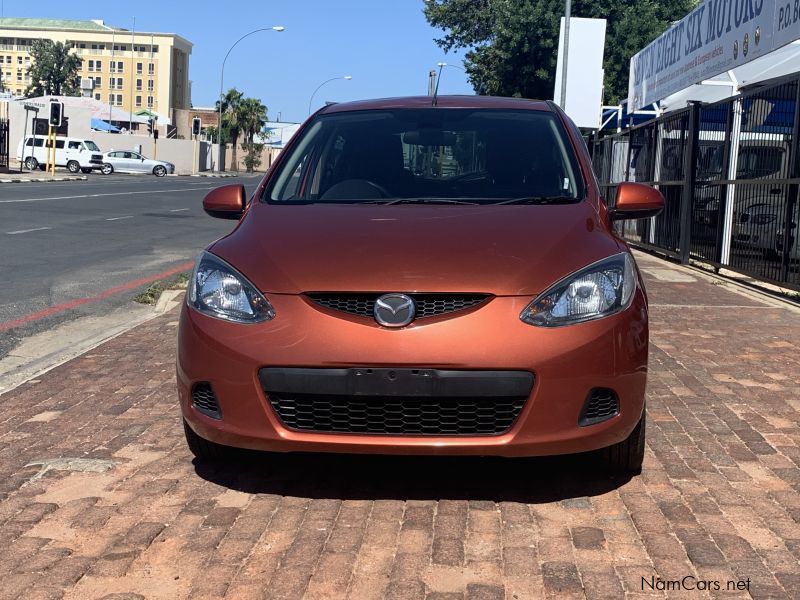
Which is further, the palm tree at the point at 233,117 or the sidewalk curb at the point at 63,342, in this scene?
the palm tree at the point at 233,117

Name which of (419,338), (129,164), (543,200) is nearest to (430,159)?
(543,200)

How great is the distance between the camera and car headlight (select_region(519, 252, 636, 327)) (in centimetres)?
351

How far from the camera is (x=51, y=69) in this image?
12912 centimetres

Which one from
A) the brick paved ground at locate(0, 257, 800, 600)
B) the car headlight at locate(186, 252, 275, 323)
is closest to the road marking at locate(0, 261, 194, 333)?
the brick paved ground at locate(0, 257, 800, 600)

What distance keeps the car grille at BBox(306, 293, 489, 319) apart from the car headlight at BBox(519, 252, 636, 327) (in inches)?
7.9

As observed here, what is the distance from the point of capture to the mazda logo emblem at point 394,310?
3.47 metres

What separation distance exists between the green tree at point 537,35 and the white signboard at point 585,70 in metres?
14.7

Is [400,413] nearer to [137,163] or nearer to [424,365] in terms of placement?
[424,365]

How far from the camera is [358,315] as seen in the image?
351 centimetres

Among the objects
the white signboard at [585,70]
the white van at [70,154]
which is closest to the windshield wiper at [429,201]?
the white signboard at [585,70]

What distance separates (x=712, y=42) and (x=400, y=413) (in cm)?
1325

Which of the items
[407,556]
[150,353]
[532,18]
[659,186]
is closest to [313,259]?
[407,556]

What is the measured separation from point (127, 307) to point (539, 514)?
20.1 ft

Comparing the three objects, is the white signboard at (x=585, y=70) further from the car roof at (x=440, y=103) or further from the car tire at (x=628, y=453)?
the car tire at (x=628, y=453)
